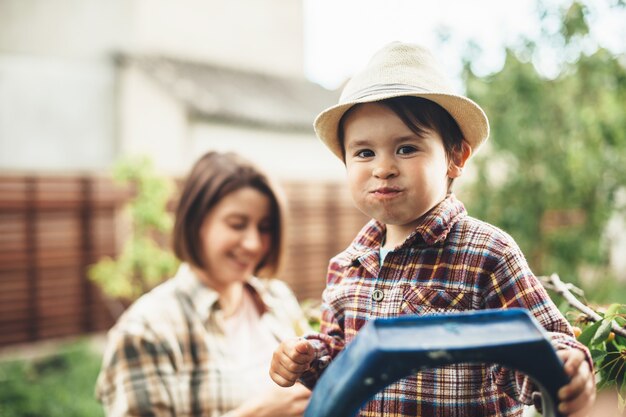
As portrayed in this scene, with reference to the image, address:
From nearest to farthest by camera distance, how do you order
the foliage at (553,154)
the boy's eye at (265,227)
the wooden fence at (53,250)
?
the boy's eye at (265,227) < the foliage at (553,154) < the wooden fence at (53,250)

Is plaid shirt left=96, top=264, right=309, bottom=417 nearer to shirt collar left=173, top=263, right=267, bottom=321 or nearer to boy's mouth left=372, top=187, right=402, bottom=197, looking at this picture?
shirt collar left=173, top=263, right=267, bottom=321

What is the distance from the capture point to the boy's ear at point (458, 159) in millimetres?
1255

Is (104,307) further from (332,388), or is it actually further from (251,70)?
(251,70)

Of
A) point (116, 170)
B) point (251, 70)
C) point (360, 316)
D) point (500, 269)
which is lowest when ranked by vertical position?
point (360, 316)

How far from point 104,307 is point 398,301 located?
748cm

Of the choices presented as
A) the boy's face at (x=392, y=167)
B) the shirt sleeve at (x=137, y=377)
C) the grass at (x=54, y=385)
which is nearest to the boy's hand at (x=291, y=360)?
the boy's face at (x=392, y=167)

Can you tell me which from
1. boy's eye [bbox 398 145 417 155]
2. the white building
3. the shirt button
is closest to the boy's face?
boy's eye [bbox 398 145 417 155]

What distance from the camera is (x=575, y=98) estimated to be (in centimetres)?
595

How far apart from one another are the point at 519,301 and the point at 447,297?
0.14 metres

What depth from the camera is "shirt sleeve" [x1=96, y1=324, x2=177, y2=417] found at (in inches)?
79.0

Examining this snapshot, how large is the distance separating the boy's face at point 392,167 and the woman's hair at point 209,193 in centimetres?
118

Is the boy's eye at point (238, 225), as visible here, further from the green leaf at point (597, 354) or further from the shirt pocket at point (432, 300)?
the green leaf at point (597, 354)

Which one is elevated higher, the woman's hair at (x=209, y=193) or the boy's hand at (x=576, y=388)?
the woman's hair at (x=209, y=193)

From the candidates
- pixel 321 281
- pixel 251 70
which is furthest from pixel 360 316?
pixel 251 70
